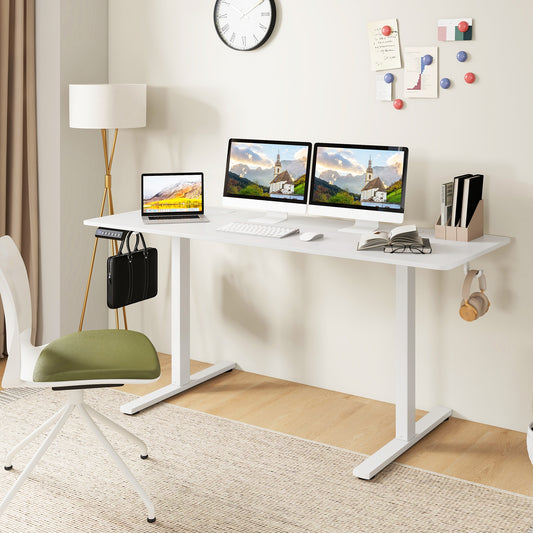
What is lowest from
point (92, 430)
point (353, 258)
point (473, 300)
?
point (92, 430)

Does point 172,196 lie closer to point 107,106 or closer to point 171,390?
point 107,106

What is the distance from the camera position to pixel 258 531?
261 cm

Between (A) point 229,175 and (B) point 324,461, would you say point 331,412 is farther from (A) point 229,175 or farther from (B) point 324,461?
(A) point 229,175

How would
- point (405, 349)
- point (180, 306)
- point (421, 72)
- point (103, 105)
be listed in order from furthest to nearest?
1. point (103, 105)
2. point (180, 306)
3. point (421, 72)
4. point (405, 349)

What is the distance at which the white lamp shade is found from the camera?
12.6ft

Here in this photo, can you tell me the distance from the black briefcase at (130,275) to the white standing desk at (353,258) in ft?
0.34

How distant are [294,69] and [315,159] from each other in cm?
49

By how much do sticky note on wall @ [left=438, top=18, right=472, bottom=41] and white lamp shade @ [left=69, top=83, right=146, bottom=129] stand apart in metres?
1.46

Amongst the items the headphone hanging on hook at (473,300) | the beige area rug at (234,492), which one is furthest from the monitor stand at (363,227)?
the beige area rug at (234,492)

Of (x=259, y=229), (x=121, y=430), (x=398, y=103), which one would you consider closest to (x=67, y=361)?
(x=121, y=430)

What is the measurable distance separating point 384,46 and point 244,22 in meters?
0.72

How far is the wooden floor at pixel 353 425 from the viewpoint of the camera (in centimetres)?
307

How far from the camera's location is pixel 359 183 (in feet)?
11.0

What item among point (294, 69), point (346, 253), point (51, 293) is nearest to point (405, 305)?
point (346, 253)
